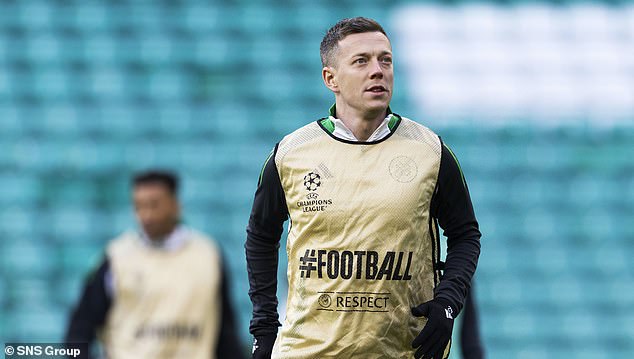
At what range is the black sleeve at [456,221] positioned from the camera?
3.55 meters

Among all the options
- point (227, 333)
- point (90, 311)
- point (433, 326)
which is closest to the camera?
point (433, 326)

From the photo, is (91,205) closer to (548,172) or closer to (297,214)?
(548,172)

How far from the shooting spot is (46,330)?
1205 centimetres

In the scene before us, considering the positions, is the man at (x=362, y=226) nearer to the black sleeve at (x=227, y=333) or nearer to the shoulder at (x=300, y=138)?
the shoulder at (x=300, y=138)

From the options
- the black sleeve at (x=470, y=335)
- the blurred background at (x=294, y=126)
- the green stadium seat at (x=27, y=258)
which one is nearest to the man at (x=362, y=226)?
the black sleeve at (x=470, y=335)

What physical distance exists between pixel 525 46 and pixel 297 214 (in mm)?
11521

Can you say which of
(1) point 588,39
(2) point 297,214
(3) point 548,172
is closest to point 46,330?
(3) point 548,172

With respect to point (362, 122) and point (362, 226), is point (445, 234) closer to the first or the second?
point (362, 226)

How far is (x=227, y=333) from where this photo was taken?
621cm

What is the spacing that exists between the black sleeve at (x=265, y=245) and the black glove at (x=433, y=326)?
548 millimetres

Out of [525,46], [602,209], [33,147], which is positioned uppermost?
[525,46]

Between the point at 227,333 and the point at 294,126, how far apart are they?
7256 millimetres

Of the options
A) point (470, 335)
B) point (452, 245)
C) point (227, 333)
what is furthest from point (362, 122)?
point (227, 333)

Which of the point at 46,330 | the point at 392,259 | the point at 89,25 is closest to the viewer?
the point at 392,259
